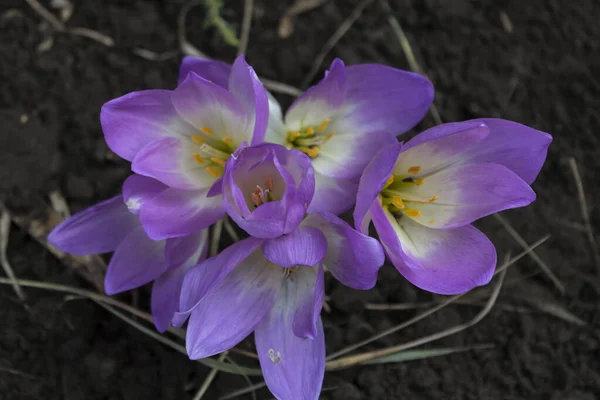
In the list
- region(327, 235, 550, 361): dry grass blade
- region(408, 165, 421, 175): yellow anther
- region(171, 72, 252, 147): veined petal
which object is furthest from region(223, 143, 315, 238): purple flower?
region(327, 235, 550, 361): dry grass blade

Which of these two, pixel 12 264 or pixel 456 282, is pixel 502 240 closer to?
pixel 456 282

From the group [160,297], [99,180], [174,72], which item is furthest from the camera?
[174,72]

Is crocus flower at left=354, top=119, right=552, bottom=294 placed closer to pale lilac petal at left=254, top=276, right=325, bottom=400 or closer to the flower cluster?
the flower cluster

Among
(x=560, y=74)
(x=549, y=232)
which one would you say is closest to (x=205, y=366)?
(x=549, y=232)

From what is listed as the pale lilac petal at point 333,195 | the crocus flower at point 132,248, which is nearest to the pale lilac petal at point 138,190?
the crocus flower at point 132,248

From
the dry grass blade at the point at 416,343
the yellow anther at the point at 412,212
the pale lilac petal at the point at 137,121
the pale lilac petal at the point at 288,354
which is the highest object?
the pale lilac petal at the point at 137,121

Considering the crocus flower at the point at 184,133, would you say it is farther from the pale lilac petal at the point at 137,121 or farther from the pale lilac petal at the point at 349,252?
the pale lilac petal at the point at 349,252
